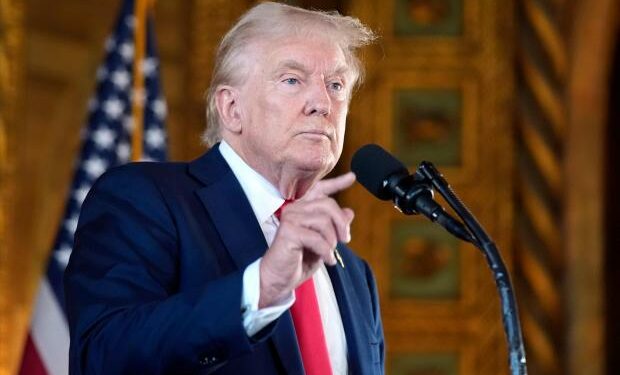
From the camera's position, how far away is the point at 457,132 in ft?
17.6

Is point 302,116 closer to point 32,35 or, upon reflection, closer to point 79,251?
point 79,251

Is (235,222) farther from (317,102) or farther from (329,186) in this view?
(329,186)

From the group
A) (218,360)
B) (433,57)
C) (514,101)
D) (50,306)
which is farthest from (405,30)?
(218,360)

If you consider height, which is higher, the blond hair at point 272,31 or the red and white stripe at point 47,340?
the blond hair at point 272,31

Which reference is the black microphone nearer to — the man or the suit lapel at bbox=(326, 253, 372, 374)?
the man

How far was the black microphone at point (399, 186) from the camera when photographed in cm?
180

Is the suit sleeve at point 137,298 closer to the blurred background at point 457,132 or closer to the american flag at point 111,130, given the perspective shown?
the american flag at point 111,130

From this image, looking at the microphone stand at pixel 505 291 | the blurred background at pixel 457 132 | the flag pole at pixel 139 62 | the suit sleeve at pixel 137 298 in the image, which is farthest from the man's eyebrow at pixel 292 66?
the blurred background at pixel 457 132

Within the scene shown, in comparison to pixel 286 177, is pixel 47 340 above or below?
below

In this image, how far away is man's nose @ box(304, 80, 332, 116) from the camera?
2305 millimetres

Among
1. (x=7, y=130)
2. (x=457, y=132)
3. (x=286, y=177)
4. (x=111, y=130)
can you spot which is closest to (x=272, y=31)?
(x=286, y=177)

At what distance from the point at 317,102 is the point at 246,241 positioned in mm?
284

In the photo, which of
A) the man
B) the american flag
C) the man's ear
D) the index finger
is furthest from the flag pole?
the index finger

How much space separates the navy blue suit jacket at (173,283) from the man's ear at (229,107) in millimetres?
66
